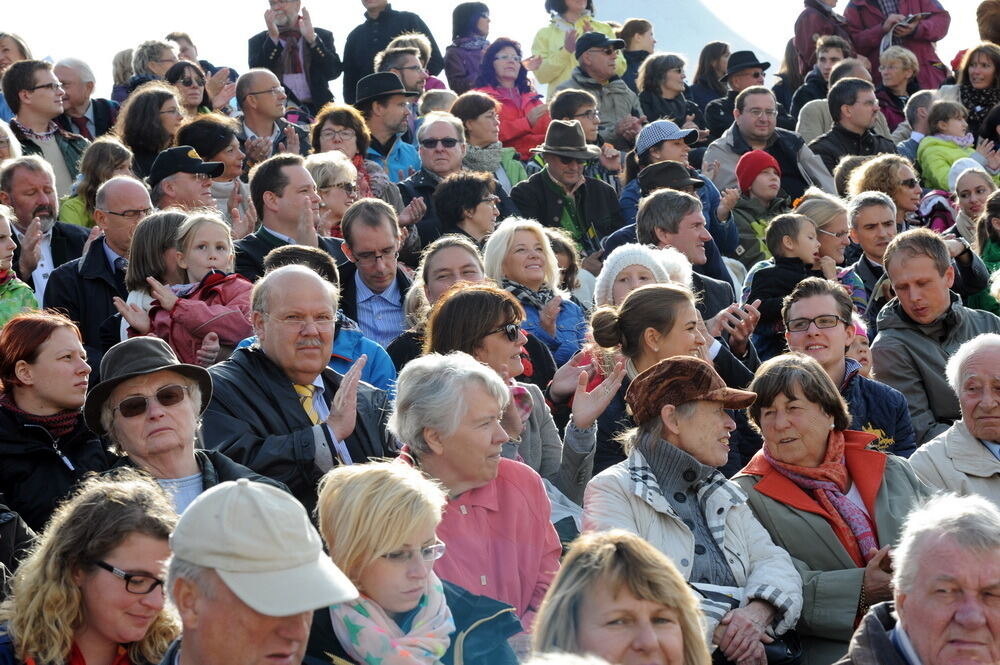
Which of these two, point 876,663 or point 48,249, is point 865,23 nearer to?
point 48,249

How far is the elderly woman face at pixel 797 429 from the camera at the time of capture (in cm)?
545

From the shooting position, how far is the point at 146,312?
6.24 meters

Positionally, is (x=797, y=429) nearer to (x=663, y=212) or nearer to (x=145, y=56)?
(x=663, y=212)

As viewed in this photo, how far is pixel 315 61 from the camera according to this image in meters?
12.4

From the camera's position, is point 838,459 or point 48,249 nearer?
point 838,459

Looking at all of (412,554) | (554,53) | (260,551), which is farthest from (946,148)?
(260,551)

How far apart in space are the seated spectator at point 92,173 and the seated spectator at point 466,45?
5.86m

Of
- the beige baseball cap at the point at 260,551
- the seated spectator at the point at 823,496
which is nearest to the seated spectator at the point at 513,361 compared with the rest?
the seated spectator at the point at 823,496

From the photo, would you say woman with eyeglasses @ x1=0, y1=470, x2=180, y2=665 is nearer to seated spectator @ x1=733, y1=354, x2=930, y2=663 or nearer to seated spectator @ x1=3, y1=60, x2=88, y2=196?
seated spectator @ x1=733, y1=354, x2=930, y2=663

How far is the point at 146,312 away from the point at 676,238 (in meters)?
3.32

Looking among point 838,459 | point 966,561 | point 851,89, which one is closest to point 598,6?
point 851,89

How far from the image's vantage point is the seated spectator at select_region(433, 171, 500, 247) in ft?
28.1

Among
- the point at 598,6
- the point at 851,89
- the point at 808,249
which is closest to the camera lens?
the point at 808,249

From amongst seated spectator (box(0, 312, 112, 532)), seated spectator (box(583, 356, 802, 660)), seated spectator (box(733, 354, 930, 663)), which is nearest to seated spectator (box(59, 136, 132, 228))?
seated spectator (box(0, 312, 112, 532))
